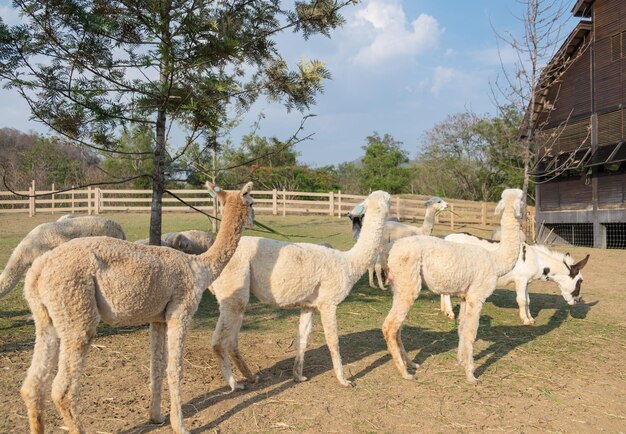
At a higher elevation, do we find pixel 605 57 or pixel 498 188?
pixel 605 57

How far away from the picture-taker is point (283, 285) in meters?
5.38

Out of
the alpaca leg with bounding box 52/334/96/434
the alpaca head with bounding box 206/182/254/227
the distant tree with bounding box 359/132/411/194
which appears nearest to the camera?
the alpaca leg with bounding box 52/334/96/434

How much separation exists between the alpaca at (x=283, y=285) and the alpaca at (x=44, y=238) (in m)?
3.28

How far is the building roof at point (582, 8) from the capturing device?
67.5ft

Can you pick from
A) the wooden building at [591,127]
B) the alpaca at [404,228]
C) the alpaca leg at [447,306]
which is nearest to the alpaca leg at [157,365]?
the alpaca leg at [447,306]

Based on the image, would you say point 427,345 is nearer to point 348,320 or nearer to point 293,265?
point 348,320

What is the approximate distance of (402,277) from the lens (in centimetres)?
607

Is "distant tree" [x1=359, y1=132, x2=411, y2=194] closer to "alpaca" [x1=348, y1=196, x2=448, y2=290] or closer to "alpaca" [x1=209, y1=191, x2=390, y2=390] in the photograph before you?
"alpaca" [x1=348, y1=196, x2=448, y2=290]

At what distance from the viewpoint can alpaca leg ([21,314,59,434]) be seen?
365 centimetres

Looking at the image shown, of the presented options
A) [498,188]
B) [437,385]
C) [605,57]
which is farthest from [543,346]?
[498,188]

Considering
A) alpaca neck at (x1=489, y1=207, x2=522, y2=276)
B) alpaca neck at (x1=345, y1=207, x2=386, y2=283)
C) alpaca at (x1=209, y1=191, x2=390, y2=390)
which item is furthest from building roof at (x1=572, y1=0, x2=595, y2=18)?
alpaca at (x1=209, y1=191, x2=390, y2=390)

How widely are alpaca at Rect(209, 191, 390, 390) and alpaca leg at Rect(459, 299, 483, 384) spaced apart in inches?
60.2

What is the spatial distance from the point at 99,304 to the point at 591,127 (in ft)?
70.5

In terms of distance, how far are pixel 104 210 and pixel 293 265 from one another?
26749 mm
